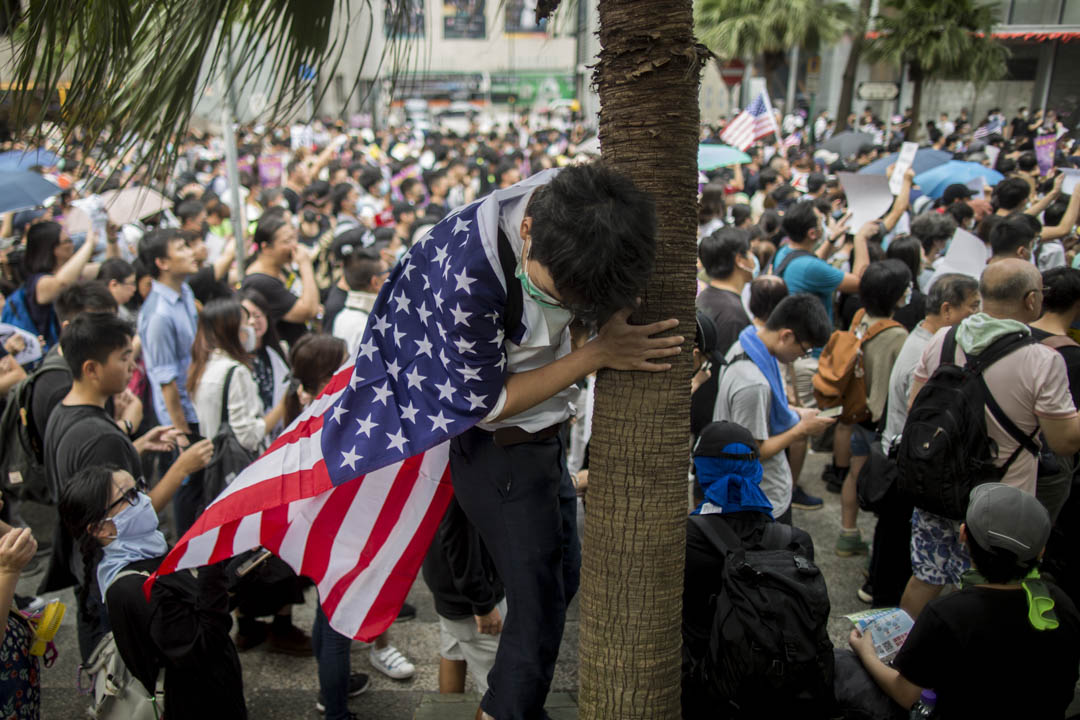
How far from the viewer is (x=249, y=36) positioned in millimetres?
→ 2270

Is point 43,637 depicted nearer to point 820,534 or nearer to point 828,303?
point 820,534

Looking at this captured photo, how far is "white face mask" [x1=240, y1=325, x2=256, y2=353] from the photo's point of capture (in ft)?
14.3

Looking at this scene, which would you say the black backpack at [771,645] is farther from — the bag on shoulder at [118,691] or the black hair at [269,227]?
the black hair at [269,227]

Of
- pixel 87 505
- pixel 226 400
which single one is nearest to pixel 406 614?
pixel 226 400

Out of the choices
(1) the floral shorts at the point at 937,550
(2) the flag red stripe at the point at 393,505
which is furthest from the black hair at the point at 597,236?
(1) the floral shorts at the point at 937,550

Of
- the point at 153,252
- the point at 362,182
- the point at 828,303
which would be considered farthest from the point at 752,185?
the point at 153,252

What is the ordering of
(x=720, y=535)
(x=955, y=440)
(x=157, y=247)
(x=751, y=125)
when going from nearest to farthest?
(x=720, y=535), (x=955, y=440), (x=157, y=247), (x=751, y=125)

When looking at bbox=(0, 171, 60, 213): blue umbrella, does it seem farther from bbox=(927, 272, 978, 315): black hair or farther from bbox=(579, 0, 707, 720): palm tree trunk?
bbox=(927, 272, 978, 315): black hair

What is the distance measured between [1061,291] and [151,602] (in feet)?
14.1

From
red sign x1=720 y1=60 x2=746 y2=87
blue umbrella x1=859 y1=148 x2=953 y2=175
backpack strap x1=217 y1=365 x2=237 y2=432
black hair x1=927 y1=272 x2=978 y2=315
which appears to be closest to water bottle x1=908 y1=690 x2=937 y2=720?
black hair x1=927 y1=272 x2=978 y2=315

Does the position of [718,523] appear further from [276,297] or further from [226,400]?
[276,297]

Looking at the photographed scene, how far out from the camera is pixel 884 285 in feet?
16.3

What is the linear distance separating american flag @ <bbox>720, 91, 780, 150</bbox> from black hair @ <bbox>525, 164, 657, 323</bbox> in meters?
9.62

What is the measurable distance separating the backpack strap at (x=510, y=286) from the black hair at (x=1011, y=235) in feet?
14.3
